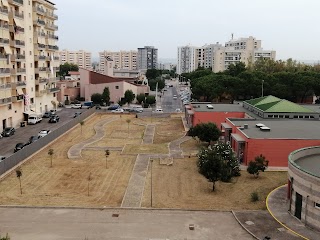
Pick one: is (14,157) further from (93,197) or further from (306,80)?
(306,80)

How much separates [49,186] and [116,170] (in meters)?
7.20

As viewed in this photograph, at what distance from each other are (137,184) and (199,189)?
5346mm

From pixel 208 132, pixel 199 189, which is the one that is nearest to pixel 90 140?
pixel 208 132

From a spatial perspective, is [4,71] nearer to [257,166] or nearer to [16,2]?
[16,2]

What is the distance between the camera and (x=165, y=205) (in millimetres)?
27172

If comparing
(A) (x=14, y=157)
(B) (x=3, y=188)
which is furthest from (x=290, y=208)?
(A) (x=14, y=157)

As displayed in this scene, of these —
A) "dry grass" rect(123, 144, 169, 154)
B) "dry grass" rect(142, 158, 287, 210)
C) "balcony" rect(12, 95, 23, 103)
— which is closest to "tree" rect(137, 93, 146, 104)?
"balcony" rect(12, 95, 23, 103)

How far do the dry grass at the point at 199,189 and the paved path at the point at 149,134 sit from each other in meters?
13.6

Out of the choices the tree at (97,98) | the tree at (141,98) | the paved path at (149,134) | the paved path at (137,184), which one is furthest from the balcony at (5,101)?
the tree at (141,98)

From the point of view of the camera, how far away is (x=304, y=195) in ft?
77.9

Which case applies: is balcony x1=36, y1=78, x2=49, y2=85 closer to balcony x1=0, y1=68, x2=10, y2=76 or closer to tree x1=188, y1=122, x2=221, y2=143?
balcony x1=0, y1=68, x2=10, y2=76

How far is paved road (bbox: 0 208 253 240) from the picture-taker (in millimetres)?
22031

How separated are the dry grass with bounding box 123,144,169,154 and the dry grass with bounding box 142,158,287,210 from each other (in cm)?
660

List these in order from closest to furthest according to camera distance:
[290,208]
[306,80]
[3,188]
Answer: [290,208] → [3,188] → [306,80]
